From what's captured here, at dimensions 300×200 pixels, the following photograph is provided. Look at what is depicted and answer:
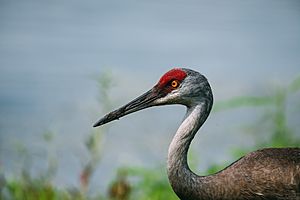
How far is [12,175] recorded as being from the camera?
9.83 metres

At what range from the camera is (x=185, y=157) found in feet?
23.0

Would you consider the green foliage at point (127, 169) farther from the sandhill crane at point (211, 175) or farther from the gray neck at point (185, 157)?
the gray neck at point (185, 157)

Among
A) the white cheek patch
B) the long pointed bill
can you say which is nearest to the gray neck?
the white cheek patch

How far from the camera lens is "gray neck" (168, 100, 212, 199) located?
6961 mm

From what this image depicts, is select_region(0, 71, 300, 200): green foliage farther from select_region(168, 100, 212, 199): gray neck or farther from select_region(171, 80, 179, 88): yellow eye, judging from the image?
select_region(168, 100, 212, 199): gray neck

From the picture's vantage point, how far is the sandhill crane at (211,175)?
679 cm

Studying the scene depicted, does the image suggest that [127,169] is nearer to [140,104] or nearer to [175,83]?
[140,104]

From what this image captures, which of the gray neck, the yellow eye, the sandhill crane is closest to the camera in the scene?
the sandhill crane

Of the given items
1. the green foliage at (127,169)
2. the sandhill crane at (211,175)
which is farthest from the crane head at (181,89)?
the green foliage at (127,169)

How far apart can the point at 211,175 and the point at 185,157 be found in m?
0.22

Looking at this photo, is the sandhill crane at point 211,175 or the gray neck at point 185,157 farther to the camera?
the gray neck at point 185,157

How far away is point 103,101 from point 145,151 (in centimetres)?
288

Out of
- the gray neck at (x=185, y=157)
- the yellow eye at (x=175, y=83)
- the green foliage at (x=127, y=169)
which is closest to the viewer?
the gray neck at (x=185, y=157)

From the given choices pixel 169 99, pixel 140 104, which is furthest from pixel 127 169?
pixel 169 99
